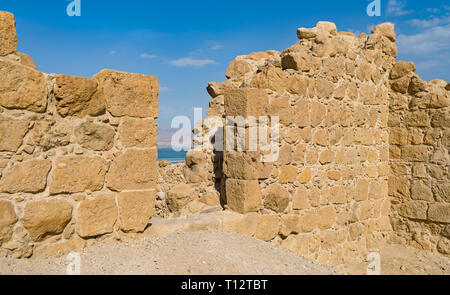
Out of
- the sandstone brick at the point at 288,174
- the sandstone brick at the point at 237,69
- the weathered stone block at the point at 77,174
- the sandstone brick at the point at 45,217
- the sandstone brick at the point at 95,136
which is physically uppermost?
the sandstone brick at the point at 237,69

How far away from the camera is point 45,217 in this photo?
2791 millimetres

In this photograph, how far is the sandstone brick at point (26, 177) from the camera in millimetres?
2633

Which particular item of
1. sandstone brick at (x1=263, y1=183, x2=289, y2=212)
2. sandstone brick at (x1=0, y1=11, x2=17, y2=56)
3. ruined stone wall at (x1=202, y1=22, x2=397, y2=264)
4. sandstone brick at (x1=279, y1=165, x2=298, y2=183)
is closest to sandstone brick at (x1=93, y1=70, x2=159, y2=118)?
sandstone brick at (x1=0, y1=11, x2=17, y2=56)

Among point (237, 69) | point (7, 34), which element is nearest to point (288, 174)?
point (237, 69)

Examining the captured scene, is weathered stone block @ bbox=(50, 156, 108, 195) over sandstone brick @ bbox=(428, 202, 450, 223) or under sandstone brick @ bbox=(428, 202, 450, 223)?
over

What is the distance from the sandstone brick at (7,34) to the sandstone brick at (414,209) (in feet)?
18.4

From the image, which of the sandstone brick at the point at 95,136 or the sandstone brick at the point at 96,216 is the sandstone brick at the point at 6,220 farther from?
the sandstone brick at the point at 95,136

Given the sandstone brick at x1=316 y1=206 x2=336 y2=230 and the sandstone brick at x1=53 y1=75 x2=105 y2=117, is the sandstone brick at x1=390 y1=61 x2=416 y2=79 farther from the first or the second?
the sandstone brick at x1=53 y1=75 x2=105 y2=117

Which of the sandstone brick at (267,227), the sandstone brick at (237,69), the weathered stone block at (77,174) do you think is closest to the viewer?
the weathered stone block at (77,174)

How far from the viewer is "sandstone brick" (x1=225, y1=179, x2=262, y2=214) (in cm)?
412

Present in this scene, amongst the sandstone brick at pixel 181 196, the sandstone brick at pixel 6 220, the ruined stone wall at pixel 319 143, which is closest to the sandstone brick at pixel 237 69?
the ruined stone wall at pixel 319 143

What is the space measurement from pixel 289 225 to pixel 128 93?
2491 mm
